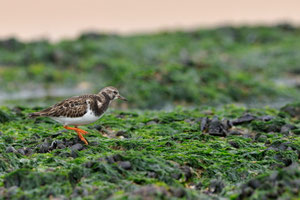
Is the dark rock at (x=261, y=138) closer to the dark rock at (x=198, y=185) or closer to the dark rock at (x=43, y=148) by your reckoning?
the dark rock at (x=198, y=185)

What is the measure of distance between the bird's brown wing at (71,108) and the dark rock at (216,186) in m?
2.55

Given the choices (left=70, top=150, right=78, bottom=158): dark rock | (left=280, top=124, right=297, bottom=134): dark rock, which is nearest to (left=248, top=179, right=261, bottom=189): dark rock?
(left=70, top=150, right=78, bottom=158): dark rock

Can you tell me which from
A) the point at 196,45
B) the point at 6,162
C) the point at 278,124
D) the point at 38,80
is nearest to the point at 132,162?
the point at 6,162

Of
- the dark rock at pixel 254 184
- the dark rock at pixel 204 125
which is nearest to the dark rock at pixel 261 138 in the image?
the dark rock at pixel 204 125

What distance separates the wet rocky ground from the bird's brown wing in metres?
0.44

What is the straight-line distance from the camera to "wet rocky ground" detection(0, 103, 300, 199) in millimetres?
5379

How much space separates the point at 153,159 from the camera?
6.31 m

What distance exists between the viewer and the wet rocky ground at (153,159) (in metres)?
5.38

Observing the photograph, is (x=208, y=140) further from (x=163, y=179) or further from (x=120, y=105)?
(x=120, y=105)

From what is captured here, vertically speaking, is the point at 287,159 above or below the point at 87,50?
below

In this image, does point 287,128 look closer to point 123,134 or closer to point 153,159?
point 123,134

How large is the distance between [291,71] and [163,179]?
1664 cm

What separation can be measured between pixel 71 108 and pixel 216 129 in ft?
8.61

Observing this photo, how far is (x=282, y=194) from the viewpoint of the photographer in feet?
16.6
